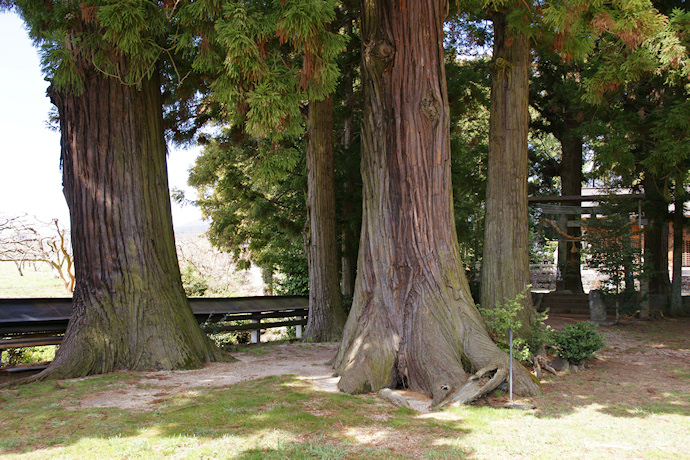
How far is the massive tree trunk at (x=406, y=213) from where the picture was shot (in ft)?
21.2

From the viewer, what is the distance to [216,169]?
18141 millimetres

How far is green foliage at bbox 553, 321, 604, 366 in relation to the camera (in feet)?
25.0

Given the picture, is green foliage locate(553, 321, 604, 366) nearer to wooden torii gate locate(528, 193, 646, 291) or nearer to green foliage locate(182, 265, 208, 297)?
wooden torii gate locate(528, 193, 646, 291)

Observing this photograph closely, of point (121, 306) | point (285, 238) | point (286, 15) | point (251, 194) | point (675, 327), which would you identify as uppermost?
point (286, 15)

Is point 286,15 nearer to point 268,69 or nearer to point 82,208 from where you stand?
point 268,69

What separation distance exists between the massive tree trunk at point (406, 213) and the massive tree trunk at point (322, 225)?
166 inches

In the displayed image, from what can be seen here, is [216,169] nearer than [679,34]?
No

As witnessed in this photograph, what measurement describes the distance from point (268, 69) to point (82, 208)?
3.27m

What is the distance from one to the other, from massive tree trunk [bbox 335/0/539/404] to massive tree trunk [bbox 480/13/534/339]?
6.15ft

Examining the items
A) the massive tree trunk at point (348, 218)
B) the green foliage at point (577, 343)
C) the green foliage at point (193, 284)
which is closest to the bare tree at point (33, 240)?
the green foliage at point (193, 284)

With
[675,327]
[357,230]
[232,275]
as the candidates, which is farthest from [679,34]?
[232,275]

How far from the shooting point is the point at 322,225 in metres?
11.5

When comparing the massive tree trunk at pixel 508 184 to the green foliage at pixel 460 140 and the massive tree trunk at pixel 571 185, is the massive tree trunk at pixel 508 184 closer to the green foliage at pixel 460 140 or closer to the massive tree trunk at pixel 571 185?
the green foliage at pixel 460 140

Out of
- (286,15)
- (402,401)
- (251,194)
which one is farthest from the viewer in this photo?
(251,194)
